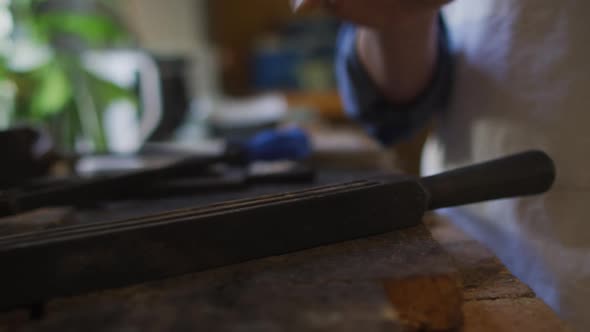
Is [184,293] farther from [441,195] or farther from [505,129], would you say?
[505,129]

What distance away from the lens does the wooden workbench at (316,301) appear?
10.0 inches

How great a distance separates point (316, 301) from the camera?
269mm

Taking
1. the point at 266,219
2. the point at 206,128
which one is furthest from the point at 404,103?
the point at 206,128

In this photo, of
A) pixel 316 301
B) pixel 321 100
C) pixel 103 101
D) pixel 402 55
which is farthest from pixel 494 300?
pixel 321 100

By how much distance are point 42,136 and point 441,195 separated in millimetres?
673

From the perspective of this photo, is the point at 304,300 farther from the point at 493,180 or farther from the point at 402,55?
the point at 402,55

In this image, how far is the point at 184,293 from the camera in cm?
29

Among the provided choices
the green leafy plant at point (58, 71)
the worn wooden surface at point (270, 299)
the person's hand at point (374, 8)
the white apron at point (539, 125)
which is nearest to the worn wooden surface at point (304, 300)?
the worn wooden surface at point (270, 299)

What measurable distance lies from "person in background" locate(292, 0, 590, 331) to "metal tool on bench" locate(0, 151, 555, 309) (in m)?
0.14

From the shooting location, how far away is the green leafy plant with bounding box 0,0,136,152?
1.03m

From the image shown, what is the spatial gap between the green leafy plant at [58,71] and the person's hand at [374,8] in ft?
2.67

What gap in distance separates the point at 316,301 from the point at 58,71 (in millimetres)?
1064

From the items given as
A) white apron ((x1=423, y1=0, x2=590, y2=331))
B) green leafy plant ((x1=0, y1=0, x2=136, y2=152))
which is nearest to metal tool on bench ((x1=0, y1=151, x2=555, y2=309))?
white apron ((x1=423, y1=0, x2=590, y2=331))

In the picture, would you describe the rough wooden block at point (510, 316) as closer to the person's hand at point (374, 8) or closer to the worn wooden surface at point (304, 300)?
the worn wooden surface at point (304, 300)
